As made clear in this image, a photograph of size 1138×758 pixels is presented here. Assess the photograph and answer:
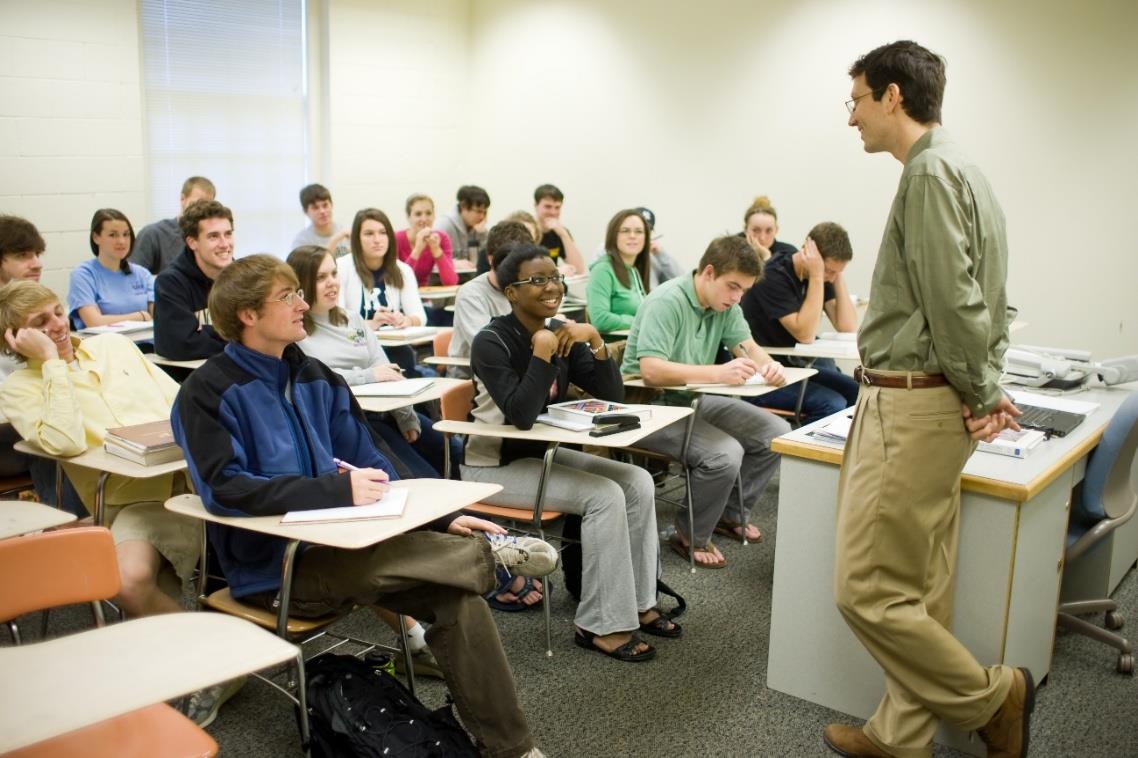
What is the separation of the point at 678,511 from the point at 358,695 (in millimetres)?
1881

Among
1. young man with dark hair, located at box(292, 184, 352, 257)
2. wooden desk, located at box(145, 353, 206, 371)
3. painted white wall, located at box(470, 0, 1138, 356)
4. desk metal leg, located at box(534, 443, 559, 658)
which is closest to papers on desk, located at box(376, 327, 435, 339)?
wooden desk, located at box(145, 353, 206, 371)

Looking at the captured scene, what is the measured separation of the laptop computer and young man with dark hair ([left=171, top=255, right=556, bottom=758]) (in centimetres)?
160

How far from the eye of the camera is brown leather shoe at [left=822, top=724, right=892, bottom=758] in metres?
2.44

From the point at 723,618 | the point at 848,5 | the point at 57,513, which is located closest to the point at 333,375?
the point at 57,513

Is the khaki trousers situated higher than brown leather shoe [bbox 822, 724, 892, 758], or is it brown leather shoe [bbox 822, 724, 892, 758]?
the khaki trousers

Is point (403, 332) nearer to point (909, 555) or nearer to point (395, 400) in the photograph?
point (395, 400)

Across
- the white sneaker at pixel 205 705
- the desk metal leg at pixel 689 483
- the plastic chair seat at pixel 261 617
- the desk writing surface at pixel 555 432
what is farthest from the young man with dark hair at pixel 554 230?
the plastic chair seat at pixel 261 617

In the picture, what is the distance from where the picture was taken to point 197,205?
13.0 ft

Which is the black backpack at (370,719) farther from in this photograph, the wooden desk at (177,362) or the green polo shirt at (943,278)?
the wooden desk at (177,362)

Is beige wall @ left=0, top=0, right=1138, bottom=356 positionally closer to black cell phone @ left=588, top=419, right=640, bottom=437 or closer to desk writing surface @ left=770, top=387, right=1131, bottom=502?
desk writing surface @ left=770, top=387, right=1131, bottom=502

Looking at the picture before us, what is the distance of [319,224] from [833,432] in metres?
4.78

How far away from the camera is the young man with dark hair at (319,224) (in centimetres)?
658

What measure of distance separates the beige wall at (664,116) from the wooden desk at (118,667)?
4734mm

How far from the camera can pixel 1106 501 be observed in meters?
2.97
